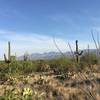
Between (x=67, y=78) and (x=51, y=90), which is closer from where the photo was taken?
(x=51, y=90)

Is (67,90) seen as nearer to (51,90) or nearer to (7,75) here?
(51,90)

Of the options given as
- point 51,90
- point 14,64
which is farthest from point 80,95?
point 14,64

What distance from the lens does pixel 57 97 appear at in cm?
1297

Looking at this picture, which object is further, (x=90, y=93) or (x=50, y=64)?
(x=50, y=64)

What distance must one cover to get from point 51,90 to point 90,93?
11189 mm

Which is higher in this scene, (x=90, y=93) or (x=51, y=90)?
(x=90, y=93)

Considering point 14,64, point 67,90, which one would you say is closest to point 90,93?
point 67,90

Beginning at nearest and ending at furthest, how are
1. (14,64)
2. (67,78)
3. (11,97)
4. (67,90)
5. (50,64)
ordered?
(11,97)
(67,90)
(67,78)
(14,64)
(50,64)

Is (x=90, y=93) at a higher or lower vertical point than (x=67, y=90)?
higher

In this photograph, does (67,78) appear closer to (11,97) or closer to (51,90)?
(51,90)

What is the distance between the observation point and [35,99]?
1010 centimetres

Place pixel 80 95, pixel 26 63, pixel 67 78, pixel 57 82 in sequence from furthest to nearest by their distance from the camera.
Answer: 1. pixel 26 63
2. pixel 67 78
3. pixel 57 82
4. pixel 80 95

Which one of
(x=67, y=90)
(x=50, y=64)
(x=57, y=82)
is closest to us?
(x=67, y=90)

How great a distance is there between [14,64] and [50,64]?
6160 millimetres
